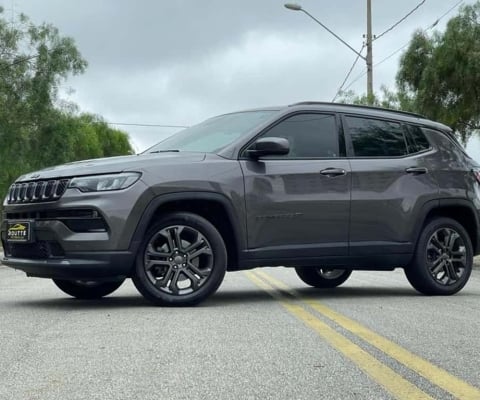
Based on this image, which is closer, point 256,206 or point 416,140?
point 256,206

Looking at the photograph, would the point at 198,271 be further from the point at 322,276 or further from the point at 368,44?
the point at 368,44

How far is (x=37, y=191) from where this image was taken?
6988 millimetres

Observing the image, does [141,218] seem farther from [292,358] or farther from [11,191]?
[292,358]

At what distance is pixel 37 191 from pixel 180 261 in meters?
1.40

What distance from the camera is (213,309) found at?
6.97 meters

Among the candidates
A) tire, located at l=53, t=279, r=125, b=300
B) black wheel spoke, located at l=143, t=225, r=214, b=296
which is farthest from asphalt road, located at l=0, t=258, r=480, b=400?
black wheel spoke, located at l=143, t=225, r=214, b=296

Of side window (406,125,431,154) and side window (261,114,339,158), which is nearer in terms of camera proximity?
side window (261,114,339,158)

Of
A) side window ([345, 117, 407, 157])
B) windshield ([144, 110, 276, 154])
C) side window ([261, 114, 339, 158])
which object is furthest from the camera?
side window ([345, 117, 407, 157])

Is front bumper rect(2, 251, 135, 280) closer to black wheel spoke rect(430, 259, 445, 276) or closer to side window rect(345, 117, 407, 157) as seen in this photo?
side window rect(345, 117, 407, 157)

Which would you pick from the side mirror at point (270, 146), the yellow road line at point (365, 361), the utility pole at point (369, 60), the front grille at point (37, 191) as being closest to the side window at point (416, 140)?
the side mirror at point (270, 146)

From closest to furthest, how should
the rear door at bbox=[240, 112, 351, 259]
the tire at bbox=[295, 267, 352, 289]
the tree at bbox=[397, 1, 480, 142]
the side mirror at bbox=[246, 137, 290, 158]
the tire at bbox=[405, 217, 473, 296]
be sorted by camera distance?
the side mirror at bbox=[246, 137, 290, 158] < the rear door at bbox=[240, 112, 351, 259] < the tire at bbox=[405, 217, 473, 296] < the tire at bbox=[295, 267, 352, 289] < the tree at bbox=[397, 1, 480, 142]

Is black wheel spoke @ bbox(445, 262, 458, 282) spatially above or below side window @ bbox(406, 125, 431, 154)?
below

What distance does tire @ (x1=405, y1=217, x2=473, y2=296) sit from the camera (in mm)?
8320

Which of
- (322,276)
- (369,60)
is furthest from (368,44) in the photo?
(322,276)
